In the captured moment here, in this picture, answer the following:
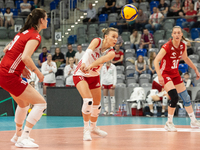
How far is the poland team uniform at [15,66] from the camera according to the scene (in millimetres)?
4374

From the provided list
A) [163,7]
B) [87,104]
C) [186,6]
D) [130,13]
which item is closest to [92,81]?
[87,104]

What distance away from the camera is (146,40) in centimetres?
1430

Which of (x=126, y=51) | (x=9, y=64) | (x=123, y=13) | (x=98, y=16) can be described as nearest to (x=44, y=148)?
(x=9, y=64)

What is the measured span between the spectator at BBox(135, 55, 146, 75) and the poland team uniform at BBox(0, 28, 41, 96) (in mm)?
8991

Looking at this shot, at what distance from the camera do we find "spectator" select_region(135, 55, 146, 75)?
13102mm

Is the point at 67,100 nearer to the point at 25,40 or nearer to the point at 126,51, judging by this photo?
the point at 126,51

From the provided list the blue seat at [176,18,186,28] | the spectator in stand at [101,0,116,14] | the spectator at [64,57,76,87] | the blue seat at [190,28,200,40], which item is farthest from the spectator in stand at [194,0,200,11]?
the spectator at [64,57,76,87]

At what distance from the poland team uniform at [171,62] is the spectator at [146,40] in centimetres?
718

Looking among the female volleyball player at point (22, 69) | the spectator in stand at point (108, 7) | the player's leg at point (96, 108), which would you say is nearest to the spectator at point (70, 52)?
the spectator in stand at point (108, 7)

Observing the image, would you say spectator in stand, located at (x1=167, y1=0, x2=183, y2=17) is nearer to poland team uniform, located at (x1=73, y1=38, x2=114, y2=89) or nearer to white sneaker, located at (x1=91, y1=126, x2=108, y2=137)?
poland team uniform, located at (x1=73, y1=38, x2=114, y2=89)

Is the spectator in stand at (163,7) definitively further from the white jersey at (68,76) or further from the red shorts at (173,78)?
the red shorts at (173,78)

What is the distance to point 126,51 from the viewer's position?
1433 cm

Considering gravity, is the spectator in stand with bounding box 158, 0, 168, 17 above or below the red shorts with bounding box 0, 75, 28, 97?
above

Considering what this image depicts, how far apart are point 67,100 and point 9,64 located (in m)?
8.40
